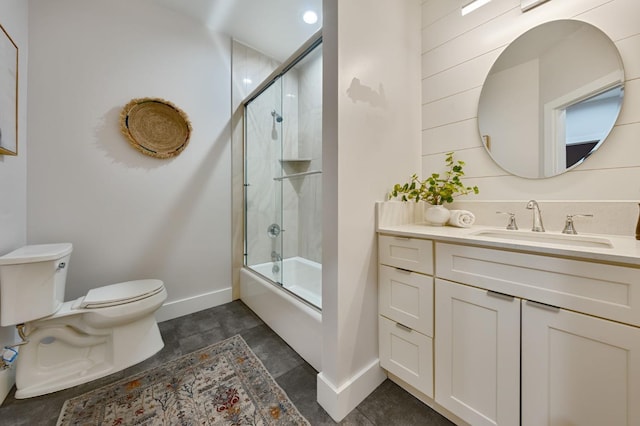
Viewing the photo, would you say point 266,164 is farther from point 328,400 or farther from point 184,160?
point 328,400

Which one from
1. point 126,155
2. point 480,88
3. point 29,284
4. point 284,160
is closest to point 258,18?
point 284,160

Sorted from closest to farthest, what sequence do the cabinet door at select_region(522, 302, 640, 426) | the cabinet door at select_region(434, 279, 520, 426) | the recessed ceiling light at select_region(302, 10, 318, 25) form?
the cabinet door at select_region(522, 302, 640, 426), the cabinet door at select_region(434, 279, 520, 426), the recessed ceiling light at select_region(302, 10, 318, 25)

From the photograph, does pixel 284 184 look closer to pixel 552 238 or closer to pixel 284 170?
pixel 284 170

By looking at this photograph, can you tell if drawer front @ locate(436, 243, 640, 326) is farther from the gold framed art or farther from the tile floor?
the gold framed art

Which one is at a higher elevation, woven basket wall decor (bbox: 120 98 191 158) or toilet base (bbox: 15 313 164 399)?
woven basket wall decor (bbox: 120 98 191 158)

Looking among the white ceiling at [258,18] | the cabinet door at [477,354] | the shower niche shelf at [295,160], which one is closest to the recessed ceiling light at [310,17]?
the white ceiling at [258,18]

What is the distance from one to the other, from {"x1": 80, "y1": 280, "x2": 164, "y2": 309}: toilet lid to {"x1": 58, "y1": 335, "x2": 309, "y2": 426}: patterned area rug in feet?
1.48

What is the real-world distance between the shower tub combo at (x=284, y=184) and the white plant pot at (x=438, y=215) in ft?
3.69

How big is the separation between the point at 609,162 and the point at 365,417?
5.39 ft

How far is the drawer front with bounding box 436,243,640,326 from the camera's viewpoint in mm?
674

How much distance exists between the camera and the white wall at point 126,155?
5.14ft

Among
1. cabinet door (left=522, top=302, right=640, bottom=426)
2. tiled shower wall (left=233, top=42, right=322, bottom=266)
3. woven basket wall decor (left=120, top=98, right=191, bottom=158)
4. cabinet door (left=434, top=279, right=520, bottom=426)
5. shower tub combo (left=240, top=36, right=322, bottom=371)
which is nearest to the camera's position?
cabinet door (left=522, top=302, right=640, bottom=426)

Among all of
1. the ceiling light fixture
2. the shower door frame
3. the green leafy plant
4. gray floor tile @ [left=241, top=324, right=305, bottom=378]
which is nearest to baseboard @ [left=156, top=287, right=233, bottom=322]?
the shower door frame

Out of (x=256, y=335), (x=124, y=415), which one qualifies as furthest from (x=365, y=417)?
(x=124, y=415)
